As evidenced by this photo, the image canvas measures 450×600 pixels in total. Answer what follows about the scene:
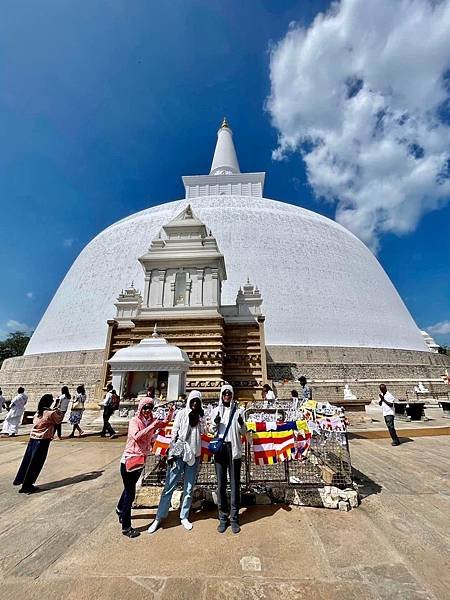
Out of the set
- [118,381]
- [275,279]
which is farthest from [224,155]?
[118,381]

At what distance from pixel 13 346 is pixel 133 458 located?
47252mm

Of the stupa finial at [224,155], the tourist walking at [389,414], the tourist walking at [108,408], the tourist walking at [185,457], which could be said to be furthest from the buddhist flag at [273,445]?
the stupa finial at [224,155]

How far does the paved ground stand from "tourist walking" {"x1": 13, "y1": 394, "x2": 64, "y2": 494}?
8.9 inches

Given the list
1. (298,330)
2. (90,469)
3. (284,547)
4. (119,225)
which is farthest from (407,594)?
(119,225)

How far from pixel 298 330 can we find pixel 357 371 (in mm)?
3834

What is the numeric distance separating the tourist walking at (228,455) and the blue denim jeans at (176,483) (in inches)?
12.0

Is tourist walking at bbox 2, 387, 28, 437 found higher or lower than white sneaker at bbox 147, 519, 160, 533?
higher

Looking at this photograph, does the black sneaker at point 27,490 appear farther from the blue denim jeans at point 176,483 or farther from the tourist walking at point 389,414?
the tourist walking at point 389,414

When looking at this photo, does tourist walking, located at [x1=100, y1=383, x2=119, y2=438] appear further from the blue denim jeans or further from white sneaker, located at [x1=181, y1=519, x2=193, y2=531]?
white sneaker, located at [x1=181, y1=519, x2=193, y2=531]

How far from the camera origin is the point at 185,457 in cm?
349

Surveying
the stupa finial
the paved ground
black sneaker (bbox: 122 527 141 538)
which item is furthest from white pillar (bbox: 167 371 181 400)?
the stupa finial

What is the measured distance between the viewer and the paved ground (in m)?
2.30

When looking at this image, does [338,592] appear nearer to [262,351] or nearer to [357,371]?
[262,351]

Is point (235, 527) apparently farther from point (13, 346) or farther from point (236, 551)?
point (13, 346)
